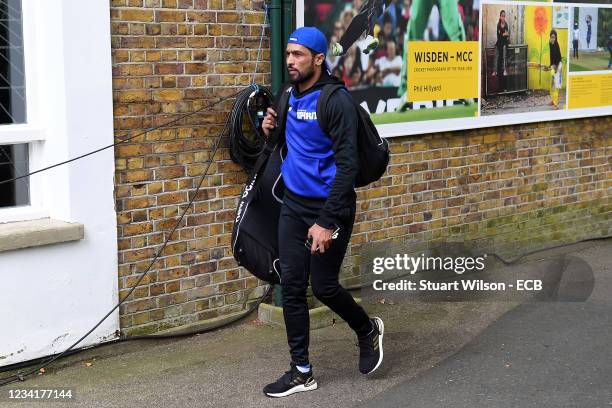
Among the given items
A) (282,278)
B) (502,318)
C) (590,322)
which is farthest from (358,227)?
(282,278)

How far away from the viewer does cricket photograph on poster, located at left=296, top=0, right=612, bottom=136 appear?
8.00m

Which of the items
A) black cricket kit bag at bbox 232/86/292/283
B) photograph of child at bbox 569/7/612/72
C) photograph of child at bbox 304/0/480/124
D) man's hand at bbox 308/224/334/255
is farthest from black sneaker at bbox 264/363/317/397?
photograph of child at bbox 569/7/612/72

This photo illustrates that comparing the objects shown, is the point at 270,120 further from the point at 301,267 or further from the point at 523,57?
the point at 523,57

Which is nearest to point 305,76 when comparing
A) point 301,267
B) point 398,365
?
point 301,267

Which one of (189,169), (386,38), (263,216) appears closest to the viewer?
(263,216)

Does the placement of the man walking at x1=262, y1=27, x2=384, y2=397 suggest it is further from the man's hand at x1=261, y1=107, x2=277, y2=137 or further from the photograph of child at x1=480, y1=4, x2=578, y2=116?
the photograph of child at x1=480, y1=4, x2=578, y2=116

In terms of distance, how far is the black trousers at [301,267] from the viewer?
579 centimetres

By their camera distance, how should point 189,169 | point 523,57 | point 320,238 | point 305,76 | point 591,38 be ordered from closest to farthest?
point 320,238, point 305,76, point 189,169, point 523,57, point 591,38

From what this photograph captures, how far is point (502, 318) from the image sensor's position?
7.63 m

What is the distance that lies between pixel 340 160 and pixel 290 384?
134 centimetres

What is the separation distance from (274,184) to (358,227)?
7.13 feet

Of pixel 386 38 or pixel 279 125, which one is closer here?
pixel 279 125

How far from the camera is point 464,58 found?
8.89 meters

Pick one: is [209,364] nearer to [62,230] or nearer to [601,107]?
[62,230]
